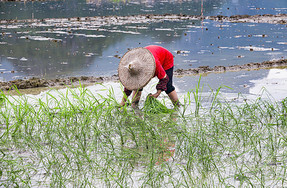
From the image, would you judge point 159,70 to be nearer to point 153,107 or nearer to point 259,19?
point 153,107

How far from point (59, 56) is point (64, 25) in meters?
6.25

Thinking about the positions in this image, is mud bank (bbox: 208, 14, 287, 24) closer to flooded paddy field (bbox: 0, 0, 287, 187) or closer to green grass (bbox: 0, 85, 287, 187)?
flooded paddy field (bbox: 0, 0, 287, 187)

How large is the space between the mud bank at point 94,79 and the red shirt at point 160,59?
1.65m

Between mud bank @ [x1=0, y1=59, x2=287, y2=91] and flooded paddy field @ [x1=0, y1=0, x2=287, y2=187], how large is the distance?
0.02 metres

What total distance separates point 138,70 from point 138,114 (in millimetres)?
767

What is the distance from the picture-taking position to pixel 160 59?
555 cm

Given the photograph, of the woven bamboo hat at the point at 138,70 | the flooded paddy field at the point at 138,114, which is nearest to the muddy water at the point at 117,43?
the flooded paddy field at the point at 138,114

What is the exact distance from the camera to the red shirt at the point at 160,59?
17.0 ft

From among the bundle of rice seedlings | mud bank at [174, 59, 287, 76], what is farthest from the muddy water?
the bundle of rice seedlings

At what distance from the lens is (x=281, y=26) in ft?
54.3

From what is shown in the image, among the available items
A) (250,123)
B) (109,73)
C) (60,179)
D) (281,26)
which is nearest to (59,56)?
(109,73)

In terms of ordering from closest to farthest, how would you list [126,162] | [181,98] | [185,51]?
[126,162] → [181,98] → [185,51]

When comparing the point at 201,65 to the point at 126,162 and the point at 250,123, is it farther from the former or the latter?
the point at 126,162

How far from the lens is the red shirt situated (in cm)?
518
